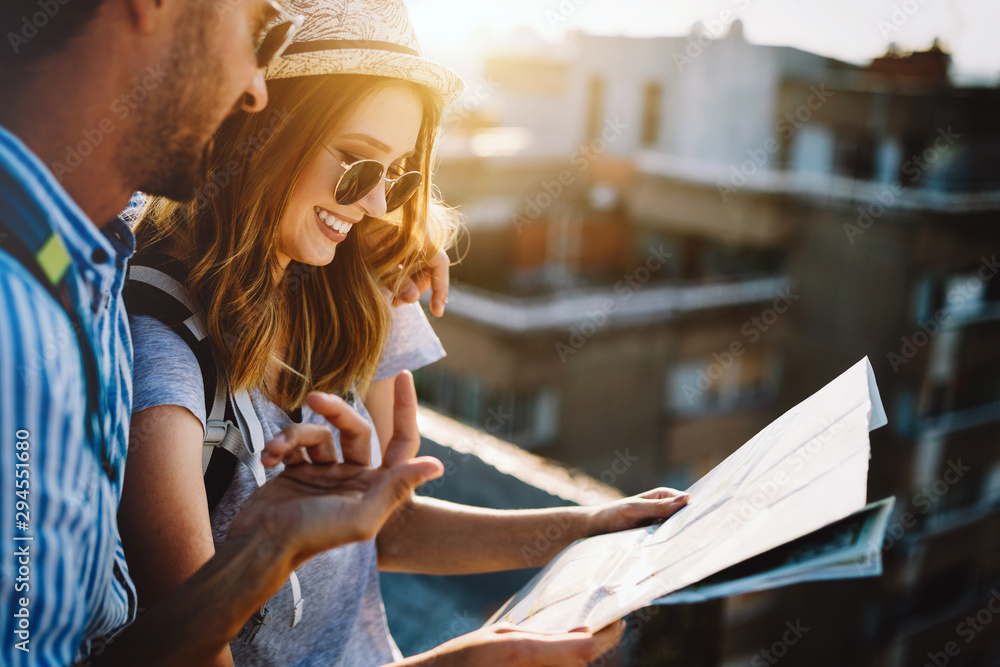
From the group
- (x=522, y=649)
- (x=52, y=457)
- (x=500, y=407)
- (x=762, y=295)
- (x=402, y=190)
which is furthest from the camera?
(x=762, y=295)

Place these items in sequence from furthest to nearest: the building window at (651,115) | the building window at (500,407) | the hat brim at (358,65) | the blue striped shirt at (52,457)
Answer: the building window at (651,115) → the building window at (500,407) → the hat brim at (358,65) → the blue striped shirt at (52,457)

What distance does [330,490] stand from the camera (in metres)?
1.11

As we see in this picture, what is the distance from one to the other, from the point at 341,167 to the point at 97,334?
0.61 metres

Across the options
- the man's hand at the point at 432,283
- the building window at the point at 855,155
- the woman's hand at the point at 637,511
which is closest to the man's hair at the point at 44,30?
the man's hand at the point at 432,283

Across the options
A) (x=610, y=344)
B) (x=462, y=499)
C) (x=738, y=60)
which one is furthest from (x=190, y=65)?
(x=738, y=60)

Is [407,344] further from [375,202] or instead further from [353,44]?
[353,44]

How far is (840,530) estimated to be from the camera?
1.12m

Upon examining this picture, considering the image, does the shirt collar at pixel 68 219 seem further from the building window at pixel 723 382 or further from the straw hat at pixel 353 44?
the building window at pixel 723 382

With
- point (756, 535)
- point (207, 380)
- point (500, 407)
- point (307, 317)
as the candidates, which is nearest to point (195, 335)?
point (207, 380)

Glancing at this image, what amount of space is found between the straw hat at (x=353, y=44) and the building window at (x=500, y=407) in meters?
13.3

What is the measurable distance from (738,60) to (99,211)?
1677 centimetres

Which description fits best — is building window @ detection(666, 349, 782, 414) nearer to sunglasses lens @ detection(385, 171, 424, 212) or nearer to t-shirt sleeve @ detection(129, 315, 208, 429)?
sunglasses lens @ detection(385, 171, 424, 212)

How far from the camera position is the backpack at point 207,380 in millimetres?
1321

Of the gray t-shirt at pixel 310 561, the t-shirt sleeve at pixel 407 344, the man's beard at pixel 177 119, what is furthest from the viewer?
the t-shirt sleeve at pixel 407 344
